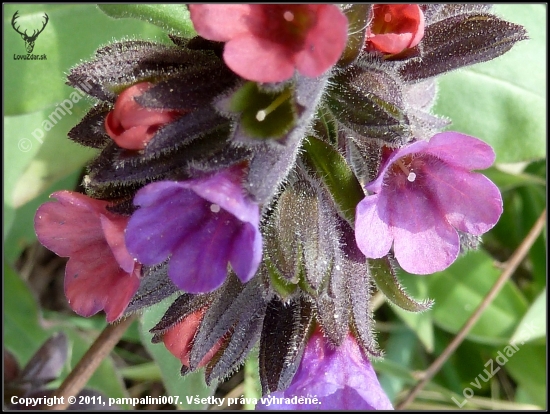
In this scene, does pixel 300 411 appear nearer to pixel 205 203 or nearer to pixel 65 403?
pixel 205 203

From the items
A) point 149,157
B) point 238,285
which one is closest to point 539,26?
point 238,285

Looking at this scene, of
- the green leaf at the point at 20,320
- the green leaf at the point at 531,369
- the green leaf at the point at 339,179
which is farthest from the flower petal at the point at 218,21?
the green leaf at the point at 531,369

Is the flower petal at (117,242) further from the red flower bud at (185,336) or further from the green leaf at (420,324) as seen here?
the green leaf at (420,324)

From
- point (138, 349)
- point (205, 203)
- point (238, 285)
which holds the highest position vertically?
point (205, 203)

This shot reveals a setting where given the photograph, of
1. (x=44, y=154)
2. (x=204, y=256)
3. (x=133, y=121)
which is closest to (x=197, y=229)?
(x=204, y=256)

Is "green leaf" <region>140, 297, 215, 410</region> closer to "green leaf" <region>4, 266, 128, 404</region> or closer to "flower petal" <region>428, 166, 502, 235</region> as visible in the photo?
"green leaf" <region>4, 266, 128, 404</region>

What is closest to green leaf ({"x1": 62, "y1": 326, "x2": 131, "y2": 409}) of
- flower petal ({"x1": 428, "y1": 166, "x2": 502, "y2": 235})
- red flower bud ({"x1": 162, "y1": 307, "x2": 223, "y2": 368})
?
red flower bud ({"x1": 162, "y1": 307, "x2": 223, "y2": 368})
